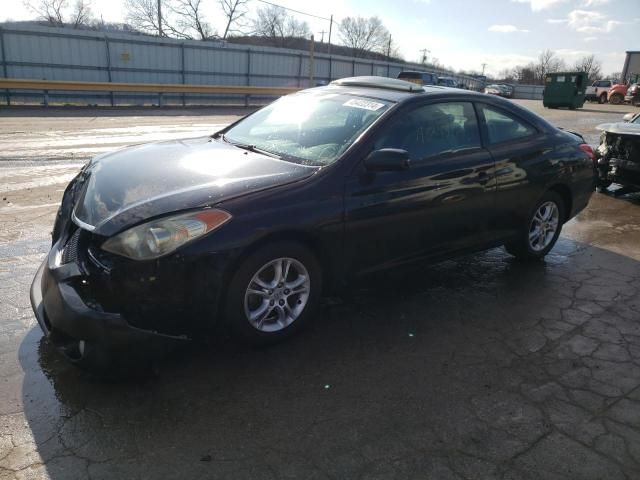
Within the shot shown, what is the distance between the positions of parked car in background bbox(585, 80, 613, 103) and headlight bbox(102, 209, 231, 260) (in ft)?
153

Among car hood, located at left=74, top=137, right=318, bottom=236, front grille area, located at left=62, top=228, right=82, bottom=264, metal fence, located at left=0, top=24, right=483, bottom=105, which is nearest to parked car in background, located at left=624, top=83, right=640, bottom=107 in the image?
metal fence, located at left=0, top=24, right=483, bottom=105

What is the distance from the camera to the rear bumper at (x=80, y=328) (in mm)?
2551

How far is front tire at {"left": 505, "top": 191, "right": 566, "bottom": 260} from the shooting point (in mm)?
4883

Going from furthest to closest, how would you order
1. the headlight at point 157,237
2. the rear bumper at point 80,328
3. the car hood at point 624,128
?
the car hood at point 624,128
the headlight at point 157,237
the rear bumper at point 80,328

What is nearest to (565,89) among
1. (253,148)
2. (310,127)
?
(310,127)

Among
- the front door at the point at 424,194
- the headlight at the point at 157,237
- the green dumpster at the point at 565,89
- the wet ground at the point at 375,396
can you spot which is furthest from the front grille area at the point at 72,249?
the green dumpster at the point at 565,89

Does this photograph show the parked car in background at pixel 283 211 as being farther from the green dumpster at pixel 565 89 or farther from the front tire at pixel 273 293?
the green dumpster at pixel 565 89

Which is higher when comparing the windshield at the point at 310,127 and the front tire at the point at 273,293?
the windshield at the point at 310,127

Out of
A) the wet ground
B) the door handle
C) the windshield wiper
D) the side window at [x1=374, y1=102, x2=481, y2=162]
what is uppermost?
the side window at [x1=374, y1=102, x2=481, y2=162]

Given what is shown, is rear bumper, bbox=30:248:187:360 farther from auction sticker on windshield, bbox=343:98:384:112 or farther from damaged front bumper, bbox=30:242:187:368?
auction sticker on windshield, bbox=343:98:384:112

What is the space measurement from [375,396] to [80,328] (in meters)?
1.59

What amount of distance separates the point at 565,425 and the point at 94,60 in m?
23.2

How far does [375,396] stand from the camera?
2861mm

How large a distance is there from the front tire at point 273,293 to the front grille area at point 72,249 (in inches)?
35.0
